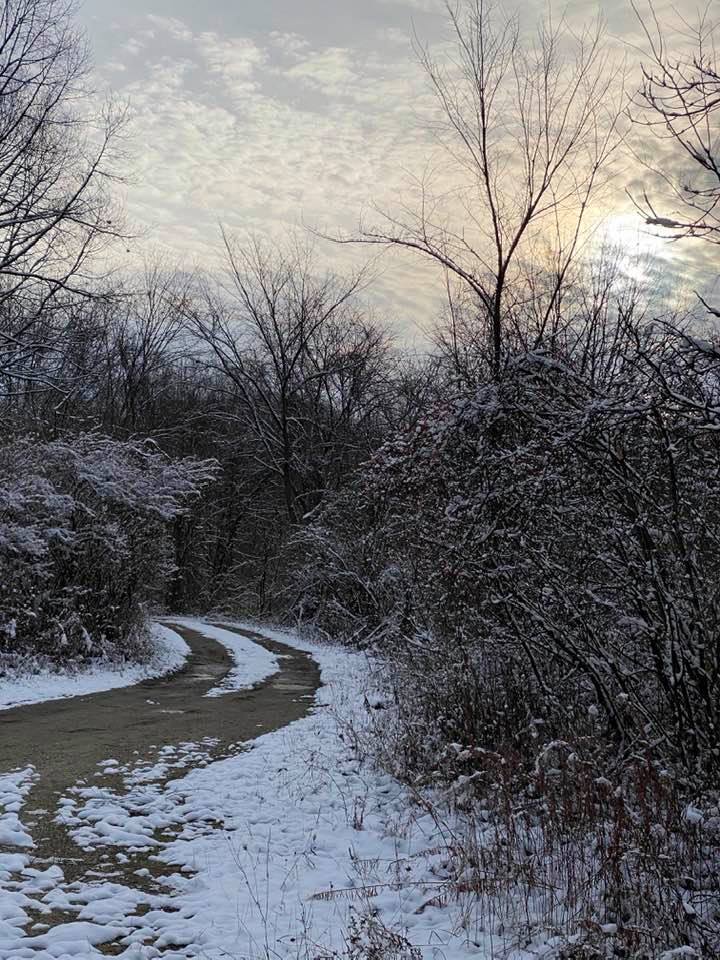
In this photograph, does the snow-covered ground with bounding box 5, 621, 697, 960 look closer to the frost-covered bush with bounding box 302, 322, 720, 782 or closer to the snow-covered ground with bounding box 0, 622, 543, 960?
the snow-covered ground with bounding box 0, 622, 543, 960

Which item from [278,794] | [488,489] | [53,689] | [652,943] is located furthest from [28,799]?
[53,689]

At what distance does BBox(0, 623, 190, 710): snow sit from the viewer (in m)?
11.4

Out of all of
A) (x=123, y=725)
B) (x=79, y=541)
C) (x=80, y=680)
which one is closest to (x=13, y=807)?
(x=123, y=725)

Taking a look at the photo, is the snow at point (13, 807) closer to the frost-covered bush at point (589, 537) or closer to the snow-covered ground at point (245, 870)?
the snow-covered ground at point (245, 870)

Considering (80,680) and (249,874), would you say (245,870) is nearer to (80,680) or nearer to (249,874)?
(249,874)

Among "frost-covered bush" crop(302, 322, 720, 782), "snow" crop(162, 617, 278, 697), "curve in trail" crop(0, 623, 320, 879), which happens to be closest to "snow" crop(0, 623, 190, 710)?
"curve in trail" crop(0, 623, 320, 879)

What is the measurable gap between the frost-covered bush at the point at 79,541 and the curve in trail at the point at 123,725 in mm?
2031

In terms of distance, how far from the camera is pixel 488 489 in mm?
5582

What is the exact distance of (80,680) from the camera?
43.3 feet

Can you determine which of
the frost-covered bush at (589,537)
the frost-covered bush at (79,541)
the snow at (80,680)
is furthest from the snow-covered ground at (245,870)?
the frost-covered bush at (79,541)

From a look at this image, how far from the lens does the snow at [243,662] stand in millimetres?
14077

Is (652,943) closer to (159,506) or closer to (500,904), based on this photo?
(500,904)

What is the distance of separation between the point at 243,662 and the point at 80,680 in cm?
510

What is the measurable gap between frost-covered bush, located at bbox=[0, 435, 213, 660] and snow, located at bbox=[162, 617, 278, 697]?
254 cm
